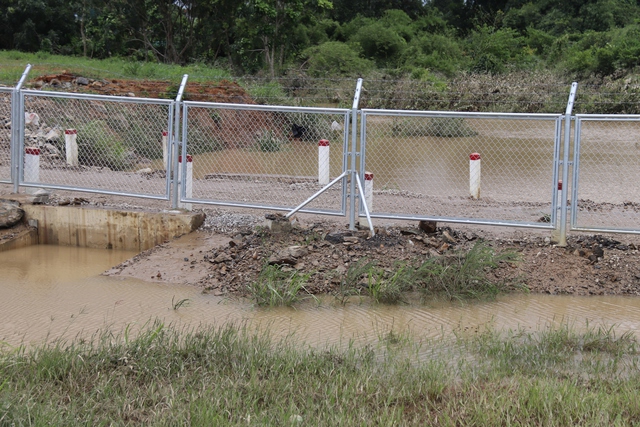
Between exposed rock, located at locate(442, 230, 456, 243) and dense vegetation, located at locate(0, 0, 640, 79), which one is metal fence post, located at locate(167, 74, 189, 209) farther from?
dense vegetation, located at locate(0, 0, 640, 79)

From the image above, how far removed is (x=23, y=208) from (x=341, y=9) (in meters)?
39.3

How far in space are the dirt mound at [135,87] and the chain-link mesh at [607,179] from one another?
9.64 meters

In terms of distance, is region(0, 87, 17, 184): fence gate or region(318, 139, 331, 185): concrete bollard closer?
region(318, 139, 331, 185): concrete bollard

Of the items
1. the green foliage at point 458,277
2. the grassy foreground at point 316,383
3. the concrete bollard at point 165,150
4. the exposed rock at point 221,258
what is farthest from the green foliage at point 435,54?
the grassy foreground at point 316,383

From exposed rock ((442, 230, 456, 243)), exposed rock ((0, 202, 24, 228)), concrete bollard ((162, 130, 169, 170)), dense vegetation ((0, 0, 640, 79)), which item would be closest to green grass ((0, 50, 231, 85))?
dense vegetation ((0, 0, 640, 79))

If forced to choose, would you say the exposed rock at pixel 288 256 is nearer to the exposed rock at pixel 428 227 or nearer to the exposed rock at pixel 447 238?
the exposed rock at pixel 428 227

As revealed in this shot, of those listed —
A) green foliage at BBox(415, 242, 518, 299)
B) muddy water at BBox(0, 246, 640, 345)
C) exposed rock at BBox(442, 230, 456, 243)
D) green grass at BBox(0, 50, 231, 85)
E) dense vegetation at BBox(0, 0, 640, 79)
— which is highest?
dense vegetation at BBox(0, 0, 640, 79)

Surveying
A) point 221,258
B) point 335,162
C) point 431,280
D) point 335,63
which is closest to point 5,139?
point 335,162

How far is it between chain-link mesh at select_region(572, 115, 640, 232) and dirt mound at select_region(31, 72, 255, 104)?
9641mm

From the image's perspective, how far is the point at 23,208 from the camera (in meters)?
10.4

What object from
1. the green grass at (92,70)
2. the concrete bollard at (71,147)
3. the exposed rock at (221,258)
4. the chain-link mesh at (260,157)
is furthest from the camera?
Result: the green grass at (92,70)

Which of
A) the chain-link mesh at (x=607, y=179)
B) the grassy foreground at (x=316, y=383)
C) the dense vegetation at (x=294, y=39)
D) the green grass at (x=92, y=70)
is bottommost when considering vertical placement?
the grassy foreground at (x=316, y=383)

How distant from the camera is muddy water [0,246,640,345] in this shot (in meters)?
6.86

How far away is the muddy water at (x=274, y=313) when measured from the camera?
6863 mm
